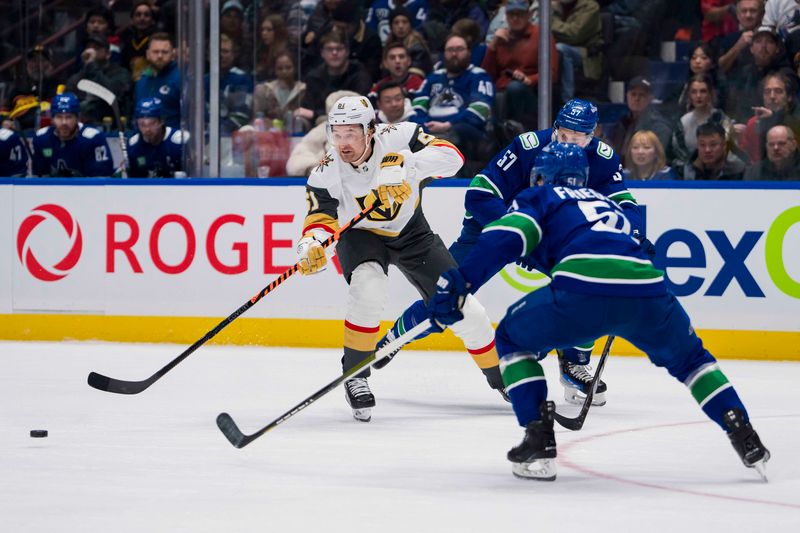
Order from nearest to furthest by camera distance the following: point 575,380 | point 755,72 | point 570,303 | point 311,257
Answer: point 570,303, point 311,257, point 575,380, point 755,72

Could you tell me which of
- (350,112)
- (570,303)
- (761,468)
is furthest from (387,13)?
(761,468)

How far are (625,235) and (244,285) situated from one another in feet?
12.3

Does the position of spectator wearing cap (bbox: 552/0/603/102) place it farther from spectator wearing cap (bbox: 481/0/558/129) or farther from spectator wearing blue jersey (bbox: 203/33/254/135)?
spectator wearing blue jersey (bbox: 203/33/254/135)

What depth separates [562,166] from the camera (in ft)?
11.2

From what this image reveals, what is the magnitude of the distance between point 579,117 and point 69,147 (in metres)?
3.74

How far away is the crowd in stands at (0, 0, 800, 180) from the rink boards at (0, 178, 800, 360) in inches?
9.9

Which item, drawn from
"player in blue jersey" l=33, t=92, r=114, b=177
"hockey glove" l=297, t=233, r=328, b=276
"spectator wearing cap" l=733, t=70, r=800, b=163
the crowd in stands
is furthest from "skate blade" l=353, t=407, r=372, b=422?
"player in blue jersey" l=33, t=92, r=114, b=177

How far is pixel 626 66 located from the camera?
6797 mm

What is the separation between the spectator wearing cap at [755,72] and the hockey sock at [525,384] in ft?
11.7

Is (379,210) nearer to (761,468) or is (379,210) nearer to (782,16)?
(761,468)

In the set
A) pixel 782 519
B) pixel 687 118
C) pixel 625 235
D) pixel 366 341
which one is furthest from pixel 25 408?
pixel 687 118

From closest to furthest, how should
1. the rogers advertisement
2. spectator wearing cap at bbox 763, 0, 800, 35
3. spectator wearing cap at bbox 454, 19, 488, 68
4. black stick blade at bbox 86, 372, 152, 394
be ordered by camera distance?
black stick blade at bbox 86, 372, 152, 394, the rogers advertisement, spectator wearing cap at bbox 763, 0, 800, 35, spectator wearing cap at bbox 454, 19, 488, 68

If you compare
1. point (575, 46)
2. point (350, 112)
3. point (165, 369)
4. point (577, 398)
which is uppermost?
point (575, 46)

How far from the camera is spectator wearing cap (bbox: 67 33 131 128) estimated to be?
7754mm
